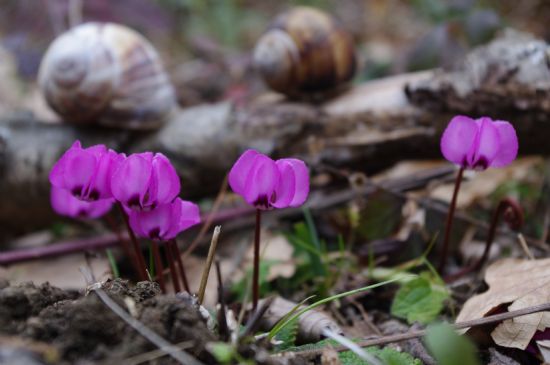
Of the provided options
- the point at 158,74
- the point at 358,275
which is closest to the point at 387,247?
the point at 358,275

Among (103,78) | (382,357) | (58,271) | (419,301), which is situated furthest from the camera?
(58,271)

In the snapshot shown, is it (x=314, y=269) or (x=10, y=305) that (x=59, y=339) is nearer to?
(x=10, y=305)

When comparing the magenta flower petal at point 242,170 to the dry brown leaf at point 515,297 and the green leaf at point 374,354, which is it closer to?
the green leaf at point 374,354

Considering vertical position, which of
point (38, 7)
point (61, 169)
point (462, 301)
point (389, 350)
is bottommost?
point (462, 301)

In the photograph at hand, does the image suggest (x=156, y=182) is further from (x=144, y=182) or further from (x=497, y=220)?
(x=497, y=220)

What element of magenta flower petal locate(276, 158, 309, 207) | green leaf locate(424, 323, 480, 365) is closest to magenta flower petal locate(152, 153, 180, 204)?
magenta flower petal locate(276, 158, 309, 207)

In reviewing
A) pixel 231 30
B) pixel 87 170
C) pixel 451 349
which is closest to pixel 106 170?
pixel 87 170

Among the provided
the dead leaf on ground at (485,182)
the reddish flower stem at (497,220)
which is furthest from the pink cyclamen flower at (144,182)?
the dead leaf on ground at (485,182)
